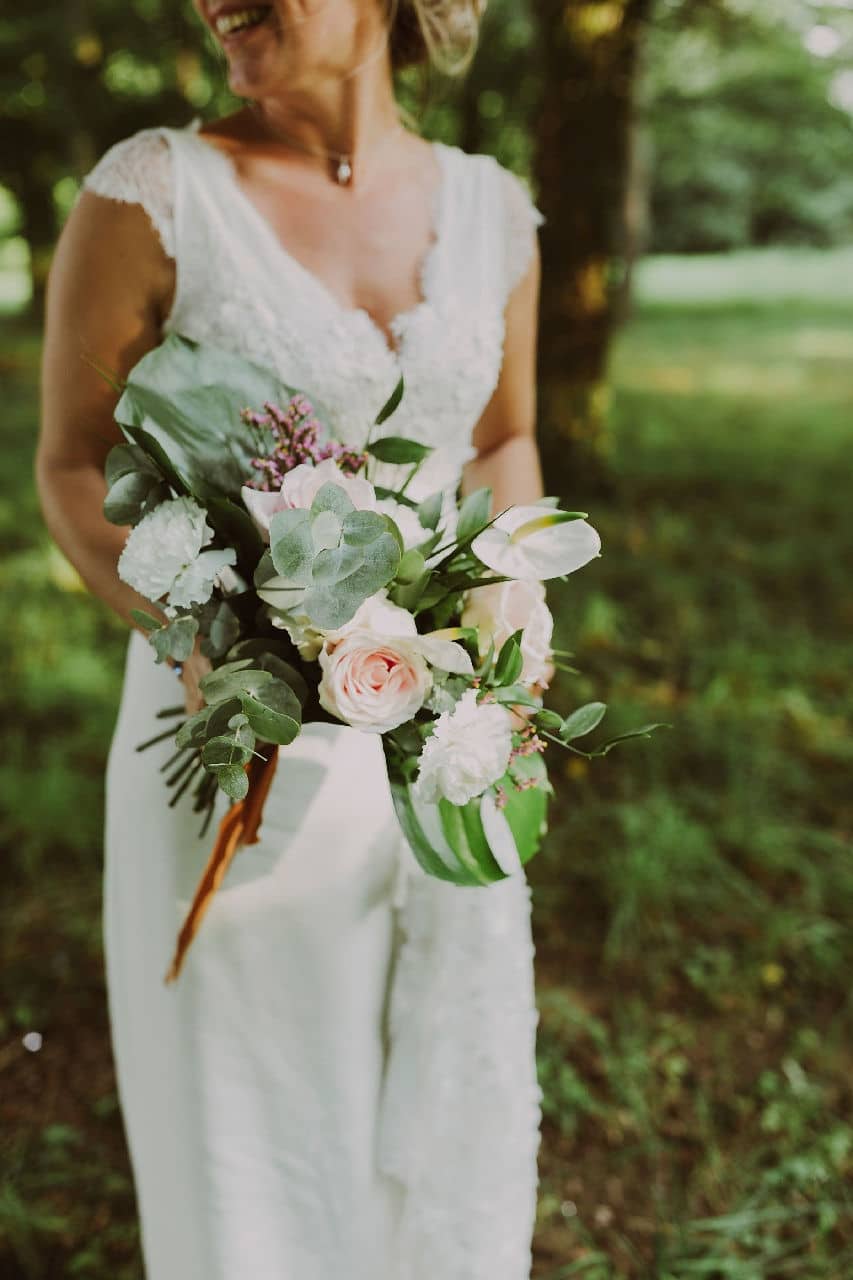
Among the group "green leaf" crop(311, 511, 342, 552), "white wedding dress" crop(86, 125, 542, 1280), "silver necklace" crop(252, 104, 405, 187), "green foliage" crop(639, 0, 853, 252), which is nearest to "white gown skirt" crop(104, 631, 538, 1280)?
"white wedding dress" crop(86, 125, 542, 1280)

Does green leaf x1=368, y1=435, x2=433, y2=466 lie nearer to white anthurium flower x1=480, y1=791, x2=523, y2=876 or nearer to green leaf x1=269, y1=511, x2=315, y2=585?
green leaf x1=269, y1=511, x2=315, y2=585

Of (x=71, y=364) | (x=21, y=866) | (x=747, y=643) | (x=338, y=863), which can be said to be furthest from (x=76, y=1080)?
(x=747, y=643)

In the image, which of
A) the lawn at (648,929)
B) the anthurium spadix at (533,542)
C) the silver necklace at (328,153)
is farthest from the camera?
the lawn at (648,929)

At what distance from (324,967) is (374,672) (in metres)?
0.75

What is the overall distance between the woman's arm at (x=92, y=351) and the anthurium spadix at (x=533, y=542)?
Result: 52 cm

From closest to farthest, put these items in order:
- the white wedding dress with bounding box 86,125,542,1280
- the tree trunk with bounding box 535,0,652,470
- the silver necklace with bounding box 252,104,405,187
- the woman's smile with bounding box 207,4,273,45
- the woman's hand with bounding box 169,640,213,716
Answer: the woman's hand with bounding box 169,640,213,716
the woman's smile with bounding box 207,4,273,45
the white wedding dress with bounding box 86,125,542,1280
the silver necklace with bounding box 252,104,405,187
the tree trunk with bounding box 535,0,652,470

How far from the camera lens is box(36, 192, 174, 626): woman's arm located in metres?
1.51

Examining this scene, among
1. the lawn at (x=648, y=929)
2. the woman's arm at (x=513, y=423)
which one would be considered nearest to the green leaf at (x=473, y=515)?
the woman's arm at (x=513, y=423)

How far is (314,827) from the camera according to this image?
5.54 ft

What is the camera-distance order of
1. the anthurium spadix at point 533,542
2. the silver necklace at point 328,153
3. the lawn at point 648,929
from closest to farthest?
the anthurium spadix at point 533,542 → the silver necklace at point 328,153 → the lawn at point 648,929

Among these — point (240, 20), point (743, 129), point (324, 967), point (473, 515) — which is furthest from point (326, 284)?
point (743, 129)

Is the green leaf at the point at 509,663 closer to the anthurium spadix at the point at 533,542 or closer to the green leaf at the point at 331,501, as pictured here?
the anthurium spadix at the point at 533,542

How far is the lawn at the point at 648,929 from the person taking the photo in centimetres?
237

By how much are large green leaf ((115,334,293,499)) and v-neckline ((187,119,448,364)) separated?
0.35m
